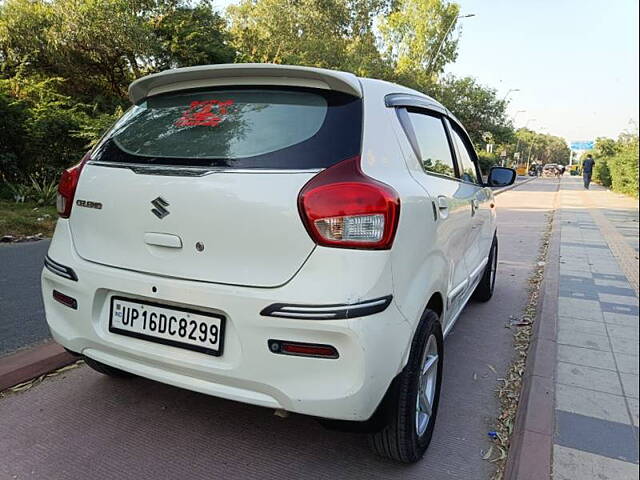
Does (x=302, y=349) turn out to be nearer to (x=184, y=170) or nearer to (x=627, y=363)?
(x=184, y=170)

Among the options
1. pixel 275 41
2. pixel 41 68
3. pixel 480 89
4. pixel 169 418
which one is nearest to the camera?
pixel 169 418

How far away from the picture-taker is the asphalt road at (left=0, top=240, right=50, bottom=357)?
3275 mm

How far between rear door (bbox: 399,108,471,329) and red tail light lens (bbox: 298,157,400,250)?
21.2 inches

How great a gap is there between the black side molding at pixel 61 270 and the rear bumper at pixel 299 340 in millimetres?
305

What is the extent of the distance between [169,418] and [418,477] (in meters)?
1.32

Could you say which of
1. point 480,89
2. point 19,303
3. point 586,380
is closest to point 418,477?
point 586,380

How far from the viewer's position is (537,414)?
2521 mm

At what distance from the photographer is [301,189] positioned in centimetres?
178

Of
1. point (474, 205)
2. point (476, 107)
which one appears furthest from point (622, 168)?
point (474, 205)

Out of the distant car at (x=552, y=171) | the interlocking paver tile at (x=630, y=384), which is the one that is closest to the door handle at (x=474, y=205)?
the interlocking paver tile at (x=630, y=384)

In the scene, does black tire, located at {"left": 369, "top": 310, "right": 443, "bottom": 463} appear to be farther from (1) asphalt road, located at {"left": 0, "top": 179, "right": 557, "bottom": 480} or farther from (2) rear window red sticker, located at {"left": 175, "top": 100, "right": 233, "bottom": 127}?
(2) rear window red sticker, located at {"left": 175, "top": 100, "right": 233, "bottom": 127}

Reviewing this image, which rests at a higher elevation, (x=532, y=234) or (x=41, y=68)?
(x=41, y=68)

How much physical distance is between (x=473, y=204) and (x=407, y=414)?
6.24 feet

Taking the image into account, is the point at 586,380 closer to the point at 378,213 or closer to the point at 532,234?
the point at 378,213
